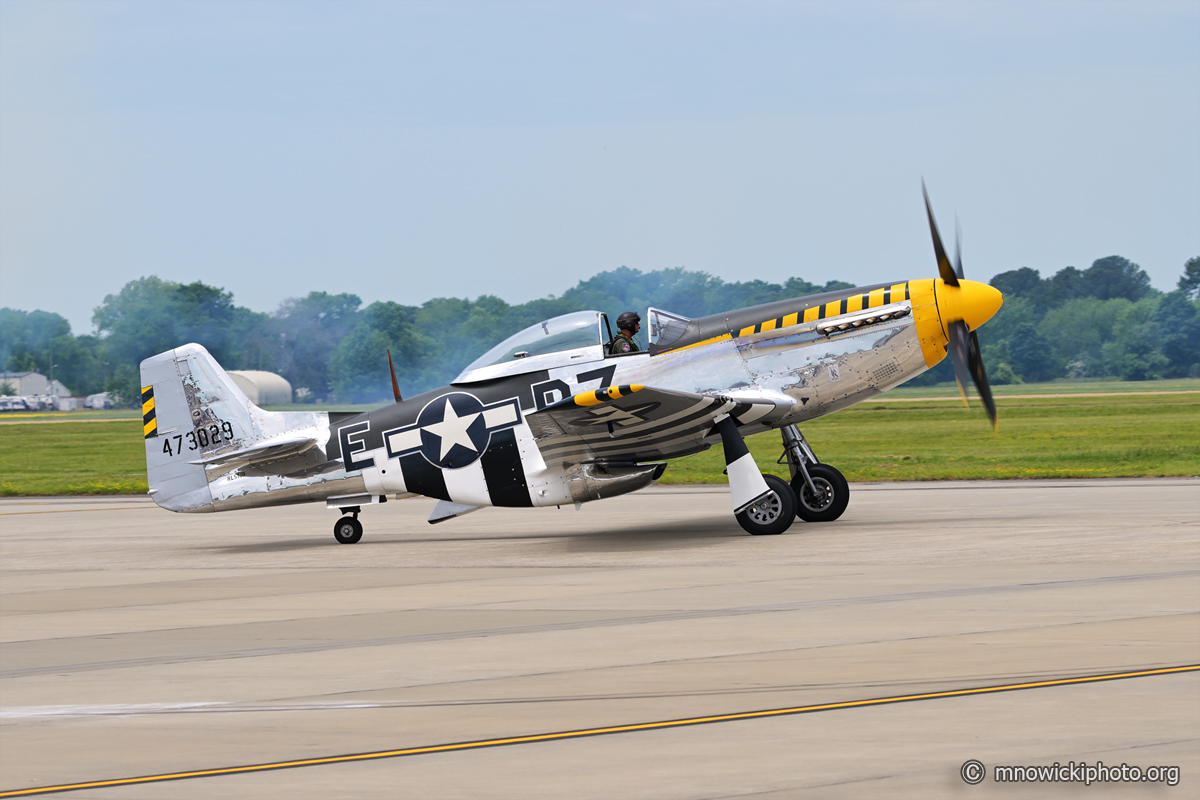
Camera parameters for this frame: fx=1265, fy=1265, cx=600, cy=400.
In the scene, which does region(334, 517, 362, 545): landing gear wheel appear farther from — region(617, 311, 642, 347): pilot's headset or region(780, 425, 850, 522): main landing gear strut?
region(780, 425, 850, 522): main landing gear strut

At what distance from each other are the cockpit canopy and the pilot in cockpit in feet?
0.65

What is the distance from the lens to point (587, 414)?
15.9 meters

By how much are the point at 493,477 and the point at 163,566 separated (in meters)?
4.33

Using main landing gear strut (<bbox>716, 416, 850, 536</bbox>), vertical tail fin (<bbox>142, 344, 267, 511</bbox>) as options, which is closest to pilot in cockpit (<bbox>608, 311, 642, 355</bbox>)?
main landing gear strut (<bbox>716, 416, 850, 536</bbox>)

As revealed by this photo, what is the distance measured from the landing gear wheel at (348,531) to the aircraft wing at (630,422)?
10.2 ft

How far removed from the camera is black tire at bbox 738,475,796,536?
15.7 m

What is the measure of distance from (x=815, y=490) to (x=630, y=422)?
10.0 feet

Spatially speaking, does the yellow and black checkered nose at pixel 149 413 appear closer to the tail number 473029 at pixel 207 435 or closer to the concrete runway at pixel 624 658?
the tail number 473029 at pixel 207 435

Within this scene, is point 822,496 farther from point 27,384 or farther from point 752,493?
point 27,384

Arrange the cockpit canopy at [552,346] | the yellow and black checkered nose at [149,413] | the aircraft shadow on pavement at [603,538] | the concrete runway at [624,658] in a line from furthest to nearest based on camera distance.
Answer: the yellow and black checkered nose at [149,413]
the cockpit canopy at [552,346]
the aircraft shadow on pavement at [603,538]
the concrete runway at [624,658]

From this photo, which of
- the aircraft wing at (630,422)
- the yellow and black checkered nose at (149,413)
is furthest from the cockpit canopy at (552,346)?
the yellow and black checkered nose at (149,413)

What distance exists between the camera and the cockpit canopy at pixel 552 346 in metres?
17.0

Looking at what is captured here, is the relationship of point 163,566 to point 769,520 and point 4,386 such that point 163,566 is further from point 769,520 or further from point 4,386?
point 4,386

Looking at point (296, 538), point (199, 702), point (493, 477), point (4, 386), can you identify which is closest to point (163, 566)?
point (296, 538)
